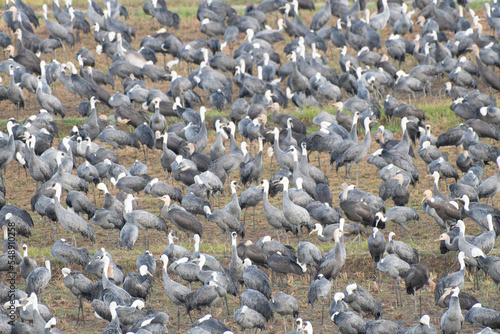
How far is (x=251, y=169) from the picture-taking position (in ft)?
65.2

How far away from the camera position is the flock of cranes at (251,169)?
14.5 meters

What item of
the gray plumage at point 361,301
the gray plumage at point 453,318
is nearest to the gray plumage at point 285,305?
the gray plumage at point 361,301

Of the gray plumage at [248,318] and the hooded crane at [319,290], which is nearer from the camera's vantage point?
the gray plumage at [248,318]

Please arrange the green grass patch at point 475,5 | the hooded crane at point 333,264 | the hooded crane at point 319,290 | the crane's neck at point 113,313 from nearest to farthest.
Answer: the crane's neck at point 113,313 → the hooded crane at point 319,290 → the hooded crane at point 333,264 → the green grass patch at point 475,5

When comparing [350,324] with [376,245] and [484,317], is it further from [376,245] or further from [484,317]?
[376,245]

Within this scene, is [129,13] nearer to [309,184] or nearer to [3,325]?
[309,184]

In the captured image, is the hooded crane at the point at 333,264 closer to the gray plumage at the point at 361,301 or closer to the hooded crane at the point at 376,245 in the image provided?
the hooded crane at the point at 376,245

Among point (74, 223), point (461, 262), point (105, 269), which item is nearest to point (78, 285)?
point (105, 269)

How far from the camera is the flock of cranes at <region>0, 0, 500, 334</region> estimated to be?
47.6 ft

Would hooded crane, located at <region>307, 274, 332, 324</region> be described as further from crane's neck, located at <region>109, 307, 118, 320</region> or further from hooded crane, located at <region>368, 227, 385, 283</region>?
crane's neck, located at <region>109, 307, 118, 320</region>

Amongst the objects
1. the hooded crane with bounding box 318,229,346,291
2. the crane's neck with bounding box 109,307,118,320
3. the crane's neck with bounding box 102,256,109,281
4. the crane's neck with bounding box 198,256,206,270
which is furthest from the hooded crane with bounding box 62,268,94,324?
the hooded crane with bounding box 318,229,346,291

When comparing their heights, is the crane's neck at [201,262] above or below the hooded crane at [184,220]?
above

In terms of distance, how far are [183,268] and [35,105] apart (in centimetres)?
1322

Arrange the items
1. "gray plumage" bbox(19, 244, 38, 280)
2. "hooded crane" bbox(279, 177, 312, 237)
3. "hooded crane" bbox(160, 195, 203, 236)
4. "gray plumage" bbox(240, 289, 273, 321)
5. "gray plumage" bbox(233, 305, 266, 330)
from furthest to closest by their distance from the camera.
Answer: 1. "hooded crane" bbox(160, 195, 203, 236)
2. "hooded crane" bbox(279, 177, 312, 237)
3. "gray plumage" bbox(19, 244, 38, 280)
4. "gray plumage" bbox(240, 289, 273, 321)
5. "gray plumage" bbox(233, 305, 266, 330)
